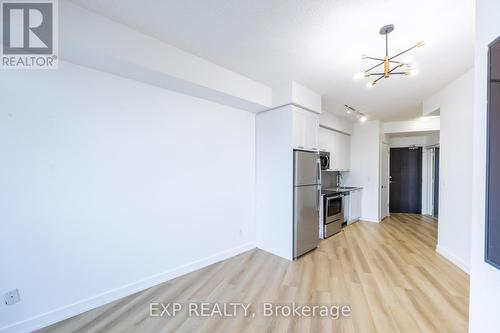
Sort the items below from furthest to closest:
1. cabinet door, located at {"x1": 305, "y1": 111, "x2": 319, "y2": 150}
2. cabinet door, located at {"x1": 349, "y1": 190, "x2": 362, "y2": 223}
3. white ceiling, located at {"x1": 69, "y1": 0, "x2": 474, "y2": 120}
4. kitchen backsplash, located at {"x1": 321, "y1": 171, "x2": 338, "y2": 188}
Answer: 1. kitchen backsplash, located at {"x1": 321, "y1": 171, "x2": 338, "y2": 188}
2. cabinet door, located at {"x1": 349, "y1": 190, "x2": 362, "y2": 223}
3. cabinet door, located at {"x1": 305, "y1": 111, "x2": 319, "y2": 150}
4. white ceiling, located at {"x1": 69, "y1": 0, "x2": 474, "y2": 120}

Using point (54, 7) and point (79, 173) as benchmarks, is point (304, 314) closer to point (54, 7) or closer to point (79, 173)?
point (79, 173)

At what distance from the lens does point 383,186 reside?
6.00m

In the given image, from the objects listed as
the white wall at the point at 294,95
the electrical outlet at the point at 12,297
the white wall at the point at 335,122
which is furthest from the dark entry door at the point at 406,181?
the electrical outlet at the point at 12,297

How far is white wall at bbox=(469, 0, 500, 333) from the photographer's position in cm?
109

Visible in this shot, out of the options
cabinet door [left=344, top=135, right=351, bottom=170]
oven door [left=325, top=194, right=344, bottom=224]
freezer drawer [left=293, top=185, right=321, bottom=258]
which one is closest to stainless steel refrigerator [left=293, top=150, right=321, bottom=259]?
freezer drawer [left=293, top=185, right=321, bottom=258]

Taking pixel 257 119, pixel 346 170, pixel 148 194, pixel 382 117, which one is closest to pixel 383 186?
pixel 346 170

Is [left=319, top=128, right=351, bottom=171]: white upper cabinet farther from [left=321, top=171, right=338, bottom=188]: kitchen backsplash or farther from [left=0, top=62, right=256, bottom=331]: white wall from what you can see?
[left=0, top=62, right=256, bottom=331]: white wall

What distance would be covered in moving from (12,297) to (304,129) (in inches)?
153

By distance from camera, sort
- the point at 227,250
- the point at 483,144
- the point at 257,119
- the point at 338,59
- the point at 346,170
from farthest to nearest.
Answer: the point at 346,170 → the point at 257,119 → the point at 227,250 → the point at 338,59 → the point at 483,144

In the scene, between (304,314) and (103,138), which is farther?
(103,138)

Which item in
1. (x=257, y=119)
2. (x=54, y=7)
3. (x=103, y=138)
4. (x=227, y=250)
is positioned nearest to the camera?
(x=54, y=7)

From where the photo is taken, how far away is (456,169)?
10.3 ft

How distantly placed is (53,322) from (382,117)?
6833 millimetres

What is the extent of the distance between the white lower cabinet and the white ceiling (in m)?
3.14
